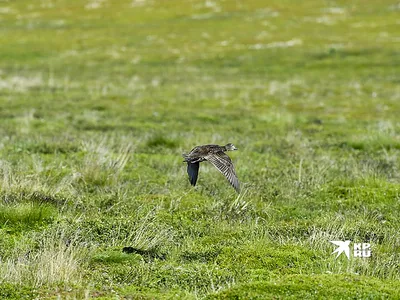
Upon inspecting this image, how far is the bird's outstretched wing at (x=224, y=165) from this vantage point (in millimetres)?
8734

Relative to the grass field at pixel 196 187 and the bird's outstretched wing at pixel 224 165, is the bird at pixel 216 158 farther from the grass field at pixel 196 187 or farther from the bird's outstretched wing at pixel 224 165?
the grass field at pixel 196 187

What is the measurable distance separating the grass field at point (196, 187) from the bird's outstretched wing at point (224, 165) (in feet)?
3.09

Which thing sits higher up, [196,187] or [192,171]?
[192,171]

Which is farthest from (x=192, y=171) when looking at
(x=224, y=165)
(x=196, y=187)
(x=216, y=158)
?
(x=196, y=187)

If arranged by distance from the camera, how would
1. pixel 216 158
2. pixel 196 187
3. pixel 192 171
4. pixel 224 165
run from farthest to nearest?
pixel 196 187
pixel 192 171
pixel 216 158
pixel 224 165

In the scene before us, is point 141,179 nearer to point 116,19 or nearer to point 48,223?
point 48,223

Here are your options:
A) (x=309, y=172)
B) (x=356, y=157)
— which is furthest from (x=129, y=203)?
(x=356, y=157)

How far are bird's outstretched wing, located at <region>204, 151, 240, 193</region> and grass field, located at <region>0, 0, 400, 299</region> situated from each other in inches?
37.1

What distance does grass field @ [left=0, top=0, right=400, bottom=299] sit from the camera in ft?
24.6

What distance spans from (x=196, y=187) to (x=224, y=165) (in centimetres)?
377

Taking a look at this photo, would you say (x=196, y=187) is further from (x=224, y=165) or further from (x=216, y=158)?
(x=224, y=165)

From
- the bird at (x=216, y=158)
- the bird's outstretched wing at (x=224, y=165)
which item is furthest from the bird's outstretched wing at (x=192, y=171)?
the bird's outstretched wing at (x=224, y=165)

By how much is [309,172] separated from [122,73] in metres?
35.6

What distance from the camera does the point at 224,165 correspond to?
9039mm
